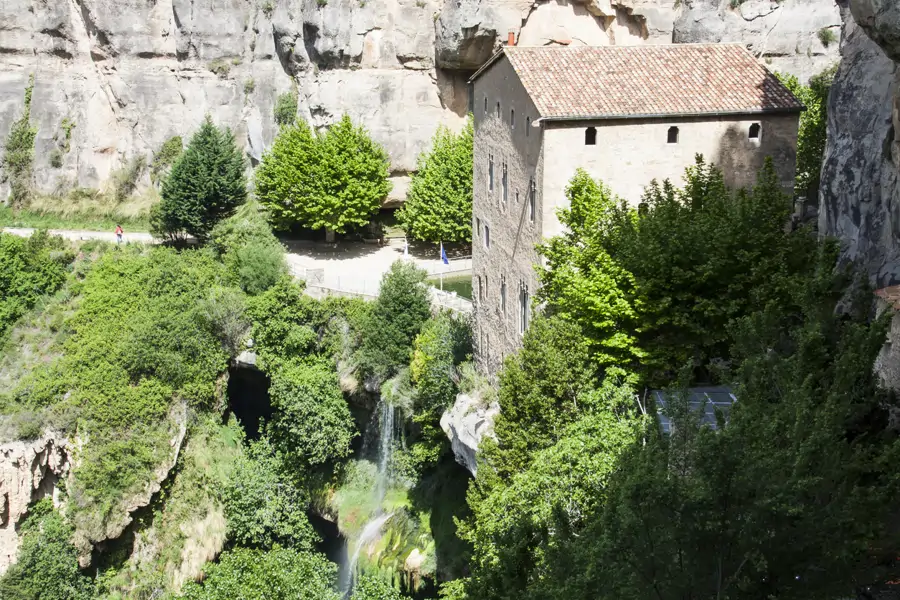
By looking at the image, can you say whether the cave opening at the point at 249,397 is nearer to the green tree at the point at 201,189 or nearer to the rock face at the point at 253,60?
the green tree at the point at 201,189

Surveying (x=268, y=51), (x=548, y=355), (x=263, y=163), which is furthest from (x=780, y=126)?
(x=268, y=51)

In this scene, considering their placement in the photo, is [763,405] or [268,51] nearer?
[763,405]

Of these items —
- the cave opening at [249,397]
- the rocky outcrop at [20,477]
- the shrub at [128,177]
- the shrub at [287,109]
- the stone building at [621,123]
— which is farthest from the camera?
the shrub at [128,177]

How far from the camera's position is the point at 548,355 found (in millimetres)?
26344

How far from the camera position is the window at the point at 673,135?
29812mm

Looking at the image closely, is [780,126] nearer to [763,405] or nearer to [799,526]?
[763,405]

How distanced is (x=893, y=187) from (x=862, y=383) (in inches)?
293

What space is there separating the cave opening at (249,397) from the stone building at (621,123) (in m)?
19.0

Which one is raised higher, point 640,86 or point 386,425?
point 640,86

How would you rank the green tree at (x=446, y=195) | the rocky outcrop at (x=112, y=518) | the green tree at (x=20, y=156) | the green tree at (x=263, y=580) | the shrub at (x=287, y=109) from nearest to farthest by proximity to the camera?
the green tree at (x=263, y=580) → the rocky outcrop at (x=112, y=518) → the green tree at (x=446, y=195) → the shrub at (x=287, y=109) → the green tree at (x=20, y=156)

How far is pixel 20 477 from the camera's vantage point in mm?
40125

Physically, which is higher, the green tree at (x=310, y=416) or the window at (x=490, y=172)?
the window at (x=490, y=172)

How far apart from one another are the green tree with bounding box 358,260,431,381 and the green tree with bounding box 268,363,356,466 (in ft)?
6.48

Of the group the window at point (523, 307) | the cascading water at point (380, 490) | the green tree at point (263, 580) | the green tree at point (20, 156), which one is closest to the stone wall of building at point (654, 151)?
the window at point (523, 307)
